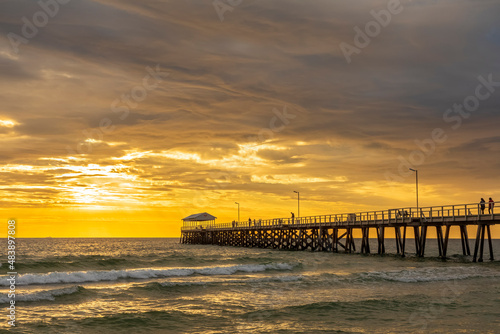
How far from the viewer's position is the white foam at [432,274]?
2536cm

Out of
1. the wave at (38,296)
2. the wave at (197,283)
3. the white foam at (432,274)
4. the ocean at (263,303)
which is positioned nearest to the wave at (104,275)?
the ocean at (263,303)

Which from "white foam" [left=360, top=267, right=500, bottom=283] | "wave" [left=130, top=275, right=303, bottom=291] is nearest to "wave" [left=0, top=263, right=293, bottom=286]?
"wave" [left=130, top=275, right=303, bottom=291]

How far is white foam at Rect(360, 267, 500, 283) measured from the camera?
25359mm

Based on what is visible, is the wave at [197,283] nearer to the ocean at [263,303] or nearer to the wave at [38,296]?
the ocean at [263,303]

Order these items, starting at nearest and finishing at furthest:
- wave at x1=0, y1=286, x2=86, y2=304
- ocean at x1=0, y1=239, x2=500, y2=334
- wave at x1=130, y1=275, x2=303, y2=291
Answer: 1. ocean at x1=0, y1=239, x2=500, y2=334
2. wave at x1=0, y1=286, x2=86, y2=304
3. wave at x1=130, y1=275, x2=303, y2=291

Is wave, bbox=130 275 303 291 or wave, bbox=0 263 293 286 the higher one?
wave, bbox=130 275 303 291

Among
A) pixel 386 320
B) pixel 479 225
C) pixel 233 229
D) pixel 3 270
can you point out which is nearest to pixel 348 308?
pixel 386 320

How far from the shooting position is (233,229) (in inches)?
3083

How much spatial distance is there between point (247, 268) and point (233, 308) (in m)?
15.3

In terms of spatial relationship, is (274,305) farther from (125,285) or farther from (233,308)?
(125,285)

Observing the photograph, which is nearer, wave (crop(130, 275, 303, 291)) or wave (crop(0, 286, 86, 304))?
wave (crop(0, 286, 86, 304))

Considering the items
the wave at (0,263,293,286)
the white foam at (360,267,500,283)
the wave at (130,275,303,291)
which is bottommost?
the wave at (0,263,293,286)

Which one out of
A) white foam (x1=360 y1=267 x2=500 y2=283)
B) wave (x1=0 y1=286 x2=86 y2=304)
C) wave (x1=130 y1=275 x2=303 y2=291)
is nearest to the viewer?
wave (x1=0 y1=286 x2=86 y2=304)

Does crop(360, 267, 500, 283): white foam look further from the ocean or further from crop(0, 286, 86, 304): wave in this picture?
crop(0, 286, 86, 304): wave
